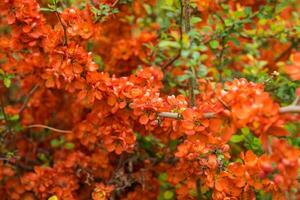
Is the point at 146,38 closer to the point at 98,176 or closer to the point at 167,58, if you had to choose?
the point at 167,58

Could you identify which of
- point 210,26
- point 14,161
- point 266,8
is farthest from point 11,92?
point 266,8

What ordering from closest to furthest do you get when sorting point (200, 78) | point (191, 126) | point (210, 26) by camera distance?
point (191, 126) < point (200, 78) < point (210, 26)

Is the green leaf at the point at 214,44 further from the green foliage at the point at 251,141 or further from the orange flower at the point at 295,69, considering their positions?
the orange flower at the point at 295,69

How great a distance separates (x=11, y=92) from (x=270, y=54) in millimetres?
1650

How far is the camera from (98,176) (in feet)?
8.25

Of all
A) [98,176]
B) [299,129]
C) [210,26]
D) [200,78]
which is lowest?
[98,176]

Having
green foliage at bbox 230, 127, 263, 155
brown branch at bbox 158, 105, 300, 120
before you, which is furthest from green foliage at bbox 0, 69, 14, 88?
green foliage at bbox 230, 127, 263, 155

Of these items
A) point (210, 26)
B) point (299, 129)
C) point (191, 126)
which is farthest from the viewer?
point (210, 26)

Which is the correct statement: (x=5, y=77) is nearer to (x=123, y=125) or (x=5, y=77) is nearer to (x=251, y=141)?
(x=123, y=125)

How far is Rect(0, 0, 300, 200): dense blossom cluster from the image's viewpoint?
1626 millimetres

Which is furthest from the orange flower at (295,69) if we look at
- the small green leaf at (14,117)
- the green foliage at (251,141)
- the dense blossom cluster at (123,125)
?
the small green leaf at (14,117)

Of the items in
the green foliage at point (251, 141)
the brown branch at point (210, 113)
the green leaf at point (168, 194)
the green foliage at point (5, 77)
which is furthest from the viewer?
the green leaf at point (168, 194)

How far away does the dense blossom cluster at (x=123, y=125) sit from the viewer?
1626 millimetres

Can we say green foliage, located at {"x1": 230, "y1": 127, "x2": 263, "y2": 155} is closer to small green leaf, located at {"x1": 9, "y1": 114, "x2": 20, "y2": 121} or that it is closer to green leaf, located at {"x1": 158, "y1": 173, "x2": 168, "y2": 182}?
green leaf, located at {"x1": 158, "y1": 173, "x2": 168, "y2": 182}
